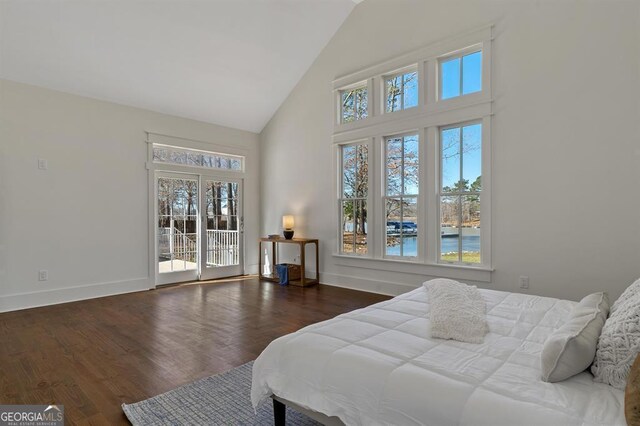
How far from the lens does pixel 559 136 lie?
363 cm

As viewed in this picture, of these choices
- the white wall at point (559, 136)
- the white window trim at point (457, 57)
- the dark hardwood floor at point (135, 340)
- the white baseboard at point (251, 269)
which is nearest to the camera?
the dark hardwood floor at point (135, 340)

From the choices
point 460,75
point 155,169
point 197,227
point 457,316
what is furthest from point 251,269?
point 457,316

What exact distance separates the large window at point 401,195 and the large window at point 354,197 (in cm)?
39

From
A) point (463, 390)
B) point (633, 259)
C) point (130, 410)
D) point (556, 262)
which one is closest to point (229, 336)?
point (130, 410)

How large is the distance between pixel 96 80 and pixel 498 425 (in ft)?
19.0

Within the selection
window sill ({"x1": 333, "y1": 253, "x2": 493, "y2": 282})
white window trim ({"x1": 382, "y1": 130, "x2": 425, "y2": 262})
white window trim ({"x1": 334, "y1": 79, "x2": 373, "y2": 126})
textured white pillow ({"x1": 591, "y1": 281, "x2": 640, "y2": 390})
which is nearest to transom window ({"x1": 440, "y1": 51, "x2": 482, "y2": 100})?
white window trim ({"x1": 382, "y1": 130, "x2": 425, "y2": 262})

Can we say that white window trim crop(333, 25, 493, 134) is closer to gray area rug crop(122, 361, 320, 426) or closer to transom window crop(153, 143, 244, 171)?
transom window crop(153, 143, 244, 171)

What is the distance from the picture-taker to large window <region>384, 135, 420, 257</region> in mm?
4863

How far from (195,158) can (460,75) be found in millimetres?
4491

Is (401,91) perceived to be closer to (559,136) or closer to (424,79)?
(424,79)

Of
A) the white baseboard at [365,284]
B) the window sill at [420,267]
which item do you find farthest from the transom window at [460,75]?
the white baseboard at [365,284]

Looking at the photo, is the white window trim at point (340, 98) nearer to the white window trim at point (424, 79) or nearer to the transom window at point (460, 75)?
the white window trim at point (424, 79)

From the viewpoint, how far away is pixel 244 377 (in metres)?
2.50

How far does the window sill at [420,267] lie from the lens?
164 inches
